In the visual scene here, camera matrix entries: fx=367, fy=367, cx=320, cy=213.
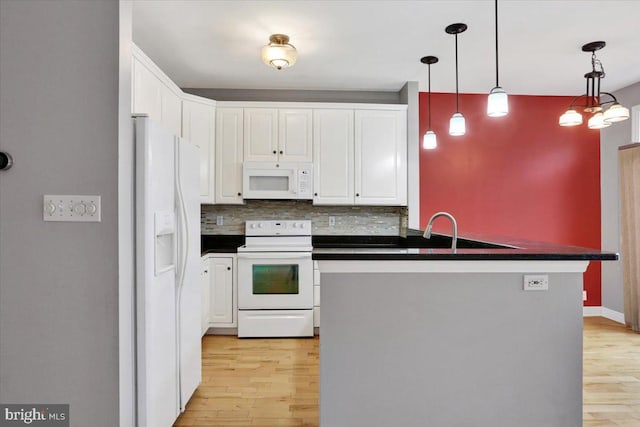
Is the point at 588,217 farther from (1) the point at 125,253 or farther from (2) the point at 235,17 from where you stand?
(1) the point at 125,253

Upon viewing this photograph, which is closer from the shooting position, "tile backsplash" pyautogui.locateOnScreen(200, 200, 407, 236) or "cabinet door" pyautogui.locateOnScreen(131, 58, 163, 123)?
"cabinet door" pyautogui.locateOnScreen(131, 58, 163, 123)

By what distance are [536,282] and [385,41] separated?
2236 millimetres

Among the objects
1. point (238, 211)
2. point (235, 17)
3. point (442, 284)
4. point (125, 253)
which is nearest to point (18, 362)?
point (125, 253)

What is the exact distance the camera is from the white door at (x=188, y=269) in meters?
2.07

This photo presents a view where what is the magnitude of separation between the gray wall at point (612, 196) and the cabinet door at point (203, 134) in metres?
4.46

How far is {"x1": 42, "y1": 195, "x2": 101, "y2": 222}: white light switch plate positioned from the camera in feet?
5.26

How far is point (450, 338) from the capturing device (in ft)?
5.55

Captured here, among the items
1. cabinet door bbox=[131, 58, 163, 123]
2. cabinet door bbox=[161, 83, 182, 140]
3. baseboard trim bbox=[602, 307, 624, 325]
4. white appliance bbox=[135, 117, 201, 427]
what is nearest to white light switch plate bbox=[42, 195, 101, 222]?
white appliance bbox=[135, 117, 201, 427]

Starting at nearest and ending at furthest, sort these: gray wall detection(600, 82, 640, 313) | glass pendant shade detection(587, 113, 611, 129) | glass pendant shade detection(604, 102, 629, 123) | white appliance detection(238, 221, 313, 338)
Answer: glass pendant shade detection(604, 102, 629, 123), glass pendant shade detection(587, 113, 611, 129), white appliance detection(238, 221, 313, 338), gray wall detection(600, 82, 640, 313)

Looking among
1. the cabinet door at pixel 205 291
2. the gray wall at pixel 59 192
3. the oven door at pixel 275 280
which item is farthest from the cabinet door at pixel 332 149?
the gray wall at pixel 59 192

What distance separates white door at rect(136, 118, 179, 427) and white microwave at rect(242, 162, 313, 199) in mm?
1841

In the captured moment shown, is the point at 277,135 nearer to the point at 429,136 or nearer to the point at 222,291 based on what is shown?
the point at 429,136

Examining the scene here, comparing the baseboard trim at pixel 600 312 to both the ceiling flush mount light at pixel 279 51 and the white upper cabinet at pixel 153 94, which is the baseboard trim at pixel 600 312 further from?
the white upper cabinet at pixel 153 94

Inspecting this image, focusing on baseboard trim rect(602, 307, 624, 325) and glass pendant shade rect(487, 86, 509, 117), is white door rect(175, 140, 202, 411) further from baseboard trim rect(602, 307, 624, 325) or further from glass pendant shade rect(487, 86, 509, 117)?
baseboard trim rect(602, 307, 624, 325)
